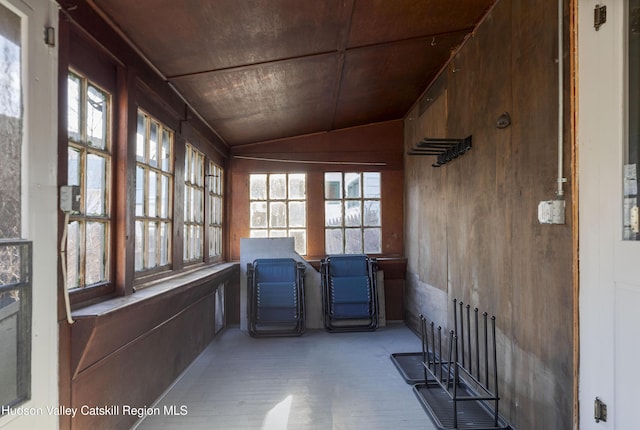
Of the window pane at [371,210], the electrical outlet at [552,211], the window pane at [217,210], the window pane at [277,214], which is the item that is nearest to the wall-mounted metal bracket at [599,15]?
the electrical outlet at [552,211]

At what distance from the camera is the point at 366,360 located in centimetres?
371

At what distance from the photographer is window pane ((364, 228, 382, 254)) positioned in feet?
17.7

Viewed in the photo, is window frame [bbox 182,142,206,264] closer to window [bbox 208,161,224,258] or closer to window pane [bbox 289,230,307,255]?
window [bbox 208,161,224,258]

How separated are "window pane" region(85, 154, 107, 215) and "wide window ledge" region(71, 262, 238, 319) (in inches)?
19.7

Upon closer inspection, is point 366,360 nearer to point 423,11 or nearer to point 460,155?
point 460,155

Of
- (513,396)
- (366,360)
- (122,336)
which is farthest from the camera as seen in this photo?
(366,360)

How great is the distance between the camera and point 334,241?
5387 mm

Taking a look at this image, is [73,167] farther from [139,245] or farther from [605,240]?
[605,240]

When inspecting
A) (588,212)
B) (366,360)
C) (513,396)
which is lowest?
(366,360)

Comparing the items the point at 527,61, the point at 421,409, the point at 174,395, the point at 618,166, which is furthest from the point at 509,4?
the point at 174,395

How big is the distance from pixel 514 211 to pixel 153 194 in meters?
2.50

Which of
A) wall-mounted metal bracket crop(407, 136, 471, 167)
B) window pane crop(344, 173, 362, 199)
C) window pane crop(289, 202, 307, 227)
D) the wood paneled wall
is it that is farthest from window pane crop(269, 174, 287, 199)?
wall-mounted metal bracket crop(407, 136, 471, 167)

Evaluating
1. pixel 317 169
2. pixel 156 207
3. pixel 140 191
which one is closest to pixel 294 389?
pixel 156 207

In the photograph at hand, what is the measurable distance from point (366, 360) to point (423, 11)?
2966 millimetres
